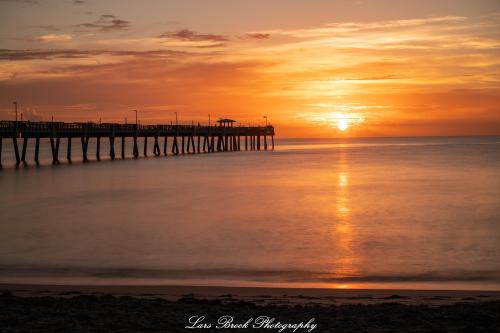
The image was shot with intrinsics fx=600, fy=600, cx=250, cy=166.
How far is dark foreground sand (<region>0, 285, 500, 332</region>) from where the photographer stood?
7.66 m

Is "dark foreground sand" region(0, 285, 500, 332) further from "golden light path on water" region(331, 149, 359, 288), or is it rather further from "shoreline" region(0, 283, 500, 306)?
"golden light path on water" region(331, 149, 359, 288)

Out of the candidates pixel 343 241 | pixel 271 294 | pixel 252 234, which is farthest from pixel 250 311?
pixel 252 234

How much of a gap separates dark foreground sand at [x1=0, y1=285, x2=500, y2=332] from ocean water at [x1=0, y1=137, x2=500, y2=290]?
76.5 inches

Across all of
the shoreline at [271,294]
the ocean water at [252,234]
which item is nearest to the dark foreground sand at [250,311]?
the shoreline at [271,294]

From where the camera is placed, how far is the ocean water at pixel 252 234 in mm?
13195

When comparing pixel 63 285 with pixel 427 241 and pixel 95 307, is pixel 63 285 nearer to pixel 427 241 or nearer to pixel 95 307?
pixel 95 307

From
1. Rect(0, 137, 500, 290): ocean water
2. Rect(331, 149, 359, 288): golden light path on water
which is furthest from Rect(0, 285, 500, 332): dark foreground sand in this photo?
Rect(331, 149, 359, 288): golden light path on water

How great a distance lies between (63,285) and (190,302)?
364 centimetres

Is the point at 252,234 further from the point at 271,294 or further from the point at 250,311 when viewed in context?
the point at 250,311

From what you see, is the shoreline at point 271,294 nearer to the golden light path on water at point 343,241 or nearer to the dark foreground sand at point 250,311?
the dark foreground sand at point 250,311

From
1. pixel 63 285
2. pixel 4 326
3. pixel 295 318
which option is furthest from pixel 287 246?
pixel 4 326

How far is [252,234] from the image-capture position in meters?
19.5

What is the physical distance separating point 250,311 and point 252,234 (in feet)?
35.8

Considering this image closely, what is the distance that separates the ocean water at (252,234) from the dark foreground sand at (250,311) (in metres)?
1.94
